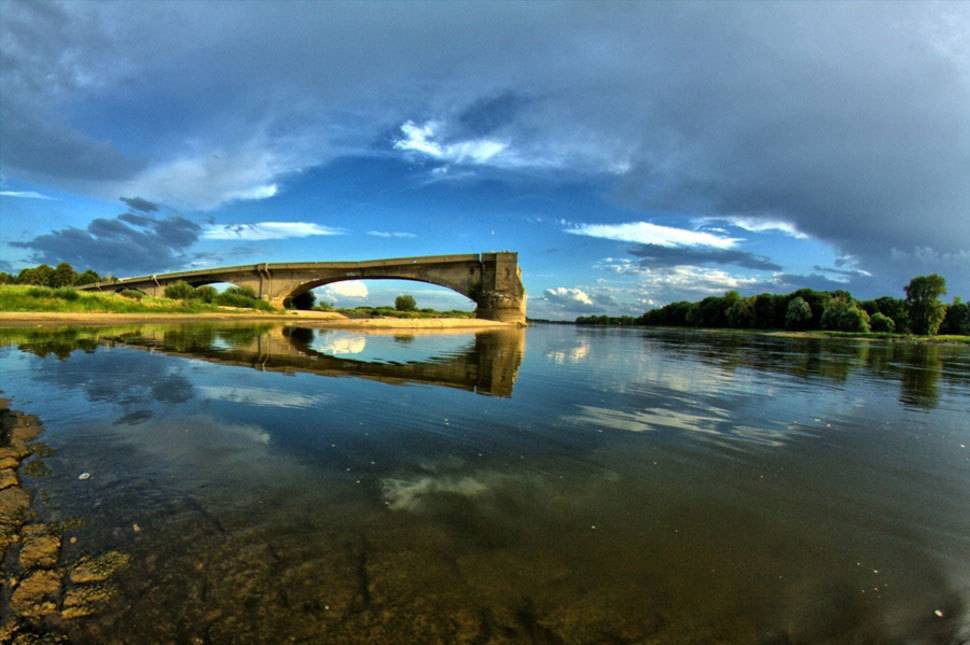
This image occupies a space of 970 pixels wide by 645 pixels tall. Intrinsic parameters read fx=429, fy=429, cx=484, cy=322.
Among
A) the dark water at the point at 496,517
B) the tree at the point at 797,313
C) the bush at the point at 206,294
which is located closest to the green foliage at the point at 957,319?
the tree at the point at 797,313

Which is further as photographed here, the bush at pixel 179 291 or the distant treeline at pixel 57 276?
the distant treeline at pixel 57 276

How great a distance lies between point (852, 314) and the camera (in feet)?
269

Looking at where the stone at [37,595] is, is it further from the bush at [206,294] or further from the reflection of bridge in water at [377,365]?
the bush at [206,294]

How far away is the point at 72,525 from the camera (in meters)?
3.40

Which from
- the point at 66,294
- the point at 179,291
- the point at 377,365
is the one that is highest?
the point at 179,291

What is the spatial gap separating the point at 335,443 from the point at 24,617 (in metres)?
3.51

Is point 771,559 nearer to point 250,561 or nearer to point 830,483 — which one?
point 830,483

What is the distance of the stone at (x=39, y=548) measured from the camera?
2.89 metres

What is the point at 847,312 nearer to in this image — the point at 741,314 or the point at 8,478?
the point at 741,314

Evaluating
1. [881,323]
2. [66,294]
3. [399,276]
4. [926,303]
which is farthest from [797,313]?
[66,294]

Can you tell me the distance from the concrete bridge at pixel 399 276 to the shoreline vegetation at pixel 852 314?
54.9m

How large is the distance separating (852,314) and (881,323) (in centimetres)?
1547

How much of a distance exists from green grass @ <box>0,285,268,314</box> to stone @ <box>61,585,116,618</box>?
39596 millimetres

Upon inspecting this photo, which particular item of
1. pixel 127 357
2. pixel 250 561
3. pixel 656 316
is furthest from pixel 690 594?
pixel 656 316
